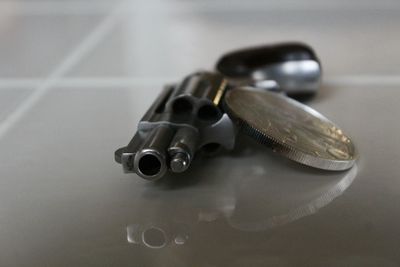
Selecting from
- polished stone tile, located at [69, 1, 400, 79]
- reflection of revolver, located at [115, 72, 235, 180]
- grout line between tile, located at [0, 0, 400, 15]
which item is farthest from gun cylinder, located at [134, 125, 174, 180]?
grout line between tile, located at [0, 0, 400, 15]

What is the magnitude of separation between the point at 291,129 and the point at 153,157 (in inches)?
4.6

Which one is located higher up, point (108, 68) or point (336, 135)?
point (336, 135)

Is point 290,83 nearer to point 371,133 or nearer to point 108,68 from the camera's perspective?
point 371,133

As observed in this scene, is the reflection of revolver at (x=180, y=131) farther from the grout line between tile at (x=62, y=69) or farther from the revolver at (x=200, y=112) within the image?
the grout line between tile at (x=62, y=69)

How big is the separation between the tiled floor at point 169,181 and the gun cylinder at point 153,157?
0.02 metres

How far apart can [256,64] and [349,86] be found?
12 centimetres

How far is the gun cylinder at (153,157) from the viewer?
410 mm

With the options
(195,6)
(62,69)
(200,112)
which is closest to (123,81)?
(62,69)

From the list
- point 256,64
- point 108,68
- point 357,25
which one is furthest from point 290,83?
point 357,25

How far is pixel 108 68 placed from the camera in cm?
79

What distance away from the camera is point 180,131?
45 centimetres

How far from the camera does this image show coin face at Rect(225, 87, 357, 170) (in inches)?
16.8

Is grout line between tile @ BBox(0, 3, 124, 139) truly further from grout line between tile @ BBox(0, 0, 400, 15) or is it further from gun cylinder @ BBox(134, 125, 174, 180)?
gun cylinder @ BBox(134, 125, 174, 180)

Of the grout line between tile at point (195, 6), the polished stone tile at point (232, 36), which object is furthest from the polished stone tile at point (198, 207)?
the grout line between tile at point (195, 6)
